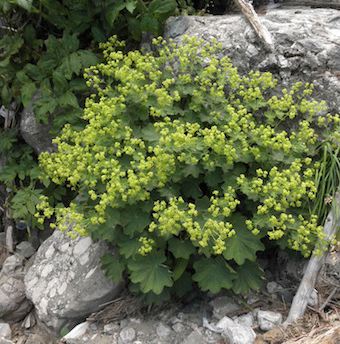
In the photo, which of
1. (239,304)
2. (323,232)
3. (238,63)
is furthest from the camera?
(238,63)

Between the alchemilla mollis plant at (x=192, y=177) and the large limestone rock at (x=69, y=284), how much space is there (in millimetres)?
221

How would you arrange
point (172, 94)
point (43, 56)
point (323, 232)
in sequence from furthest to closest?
point (43, 56) < point (172, 94) < point (323, 232)

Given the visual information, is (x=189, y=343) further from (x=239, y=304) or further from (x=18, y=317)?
(x=18, y=317)

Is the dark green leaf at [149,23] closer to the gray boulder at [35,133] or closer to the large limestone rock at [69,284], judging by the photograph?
the gray boulder at [35,133]

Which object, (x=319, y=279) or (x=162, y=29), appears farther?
(x=162, y=29)

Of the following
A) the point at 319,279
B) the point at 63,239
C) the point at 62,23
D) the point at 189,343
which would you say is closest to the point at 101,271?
the point at 63,239

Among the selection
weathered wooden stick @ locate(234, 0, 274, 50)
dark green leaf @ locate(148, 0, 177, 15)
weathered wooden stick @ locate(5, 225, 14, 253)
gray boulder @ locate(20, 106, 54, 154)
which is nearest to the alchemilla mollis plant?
weathered wooden stick @ locate(234, 0, 274, 50)

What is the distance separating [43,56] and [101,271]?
1714 mm

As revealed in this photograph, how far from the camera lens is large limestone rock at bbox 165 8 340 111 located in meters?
3.43

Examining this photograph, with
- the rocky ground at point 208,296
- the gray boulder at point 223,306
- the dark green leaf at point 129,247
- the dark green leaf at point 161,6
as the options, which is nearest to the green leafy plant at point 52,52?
the dark green leaf at point 161,6

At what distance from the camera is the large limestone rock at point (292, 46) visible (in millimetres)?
3434

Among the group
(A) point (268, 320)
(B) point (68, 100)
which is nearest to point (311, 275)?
(A) point (268, 320)

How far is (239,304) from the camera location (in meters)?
3.15

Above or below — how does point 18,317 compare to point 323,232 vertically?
below
